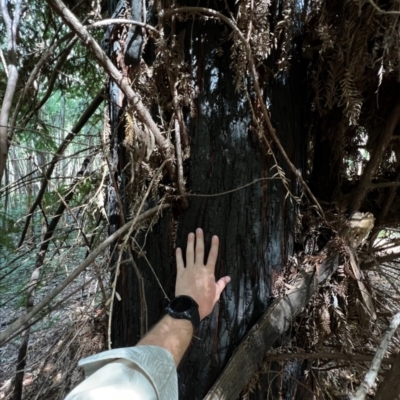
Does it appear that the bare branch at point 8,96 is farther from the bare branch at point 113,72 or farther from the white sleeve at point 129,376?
the white sleeve at point 129,376

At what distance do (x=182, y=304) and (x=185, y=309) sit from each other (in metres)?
0.02

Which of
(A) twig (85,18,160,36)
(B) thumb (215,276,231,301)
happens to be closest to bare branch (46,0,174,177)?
(A) twig (85,18,160,36)

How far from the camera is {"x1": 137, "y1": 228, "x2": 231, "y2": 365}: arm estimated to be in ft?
3.76

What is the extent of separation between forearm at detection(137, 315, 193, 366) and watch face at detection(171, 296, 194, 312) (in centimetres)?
4

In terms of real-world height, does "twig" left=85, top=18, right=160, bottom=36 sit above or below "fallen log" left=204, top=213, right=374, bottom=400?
above

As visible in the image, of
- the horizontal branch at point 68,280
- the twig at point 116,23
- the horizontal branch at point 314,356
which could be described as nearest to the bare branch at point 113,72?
the twig at point 116,23

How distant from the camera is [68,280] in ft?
3.06

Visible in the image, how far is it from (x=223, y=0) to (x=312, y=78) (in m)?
0.44

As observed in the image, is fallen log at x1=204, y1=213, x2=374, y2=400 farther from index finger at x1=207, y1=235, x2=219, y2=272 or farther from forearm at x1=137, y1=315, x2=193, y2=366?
index finger at x1=207, y1=235, x2=219, y2=272

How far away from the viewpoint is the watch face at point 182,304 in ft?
3.90

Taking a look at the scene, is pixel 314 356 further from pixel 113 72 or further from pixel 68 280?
pixel 113 72

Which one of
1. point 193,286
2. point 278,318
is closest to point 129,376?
point 193,286

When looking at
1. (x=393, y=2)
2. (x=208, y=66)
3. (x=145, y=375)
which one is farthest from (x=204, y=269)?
(x=393, y=2)

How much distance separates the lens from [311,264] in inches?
55.2
